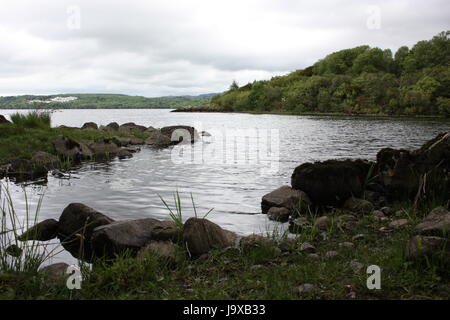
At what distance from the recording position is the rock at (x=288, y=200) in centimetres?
→ 1263

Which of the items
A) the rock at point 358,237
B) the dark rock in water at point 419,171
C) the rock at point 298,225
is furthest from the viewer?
the dark rock in water at point 419,171

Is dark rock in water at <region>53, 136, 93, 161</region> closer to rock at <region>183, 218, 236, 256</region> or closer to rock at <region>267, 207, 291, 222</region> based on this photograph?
rock at <region>267, 207, 291, 222</region>

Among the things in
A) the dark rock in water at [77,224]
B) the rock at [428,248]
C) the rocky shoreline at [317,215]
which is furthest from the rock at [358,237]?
the dark rock in water at [77,224]

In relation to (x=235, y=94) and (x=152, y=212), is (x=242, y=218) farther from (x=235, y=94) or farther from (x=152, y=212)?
(x=235, y=94)

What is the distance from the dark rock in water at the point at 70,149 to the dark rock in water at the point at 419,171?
64.2ft

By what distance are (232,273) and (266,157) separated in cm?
2166

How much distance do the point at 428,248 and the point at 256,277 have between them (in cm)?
303

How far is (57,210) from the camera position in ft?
43.2

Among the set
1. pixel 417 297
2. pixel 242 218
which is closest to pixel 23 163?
pixel 242 218

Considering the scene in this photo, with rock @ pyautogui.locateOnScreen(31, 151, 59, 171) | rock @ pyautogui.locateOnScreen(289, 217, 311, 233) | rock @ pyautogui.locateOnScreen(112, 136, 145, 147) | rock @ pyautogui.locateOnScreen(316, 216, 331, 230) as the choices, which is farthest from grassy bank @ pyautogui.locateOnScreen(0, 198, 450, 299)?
rock @ pyautogui.locateOnScreen(112, 136, 145, 147)

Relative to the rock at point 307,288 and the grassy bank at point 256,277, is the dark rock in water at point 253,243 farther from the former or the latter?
the rock at point 307,288

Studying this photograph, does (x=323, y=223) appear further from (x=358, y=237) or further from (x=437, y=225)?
(x=437, y=225)

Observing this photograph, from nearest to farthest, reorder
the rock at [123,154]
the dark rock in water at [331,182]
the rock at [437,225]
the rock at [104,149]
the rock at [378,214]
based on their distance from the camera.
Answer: the rock at [437,225]
the rock at [378,214]
the dark rock in water at [331,182]
the rock at [104,149]
the rock at [123,154]

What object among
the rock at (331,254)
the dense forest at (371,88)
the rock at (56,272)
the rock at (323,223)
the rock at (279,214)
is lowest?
the rock at (279,214)
